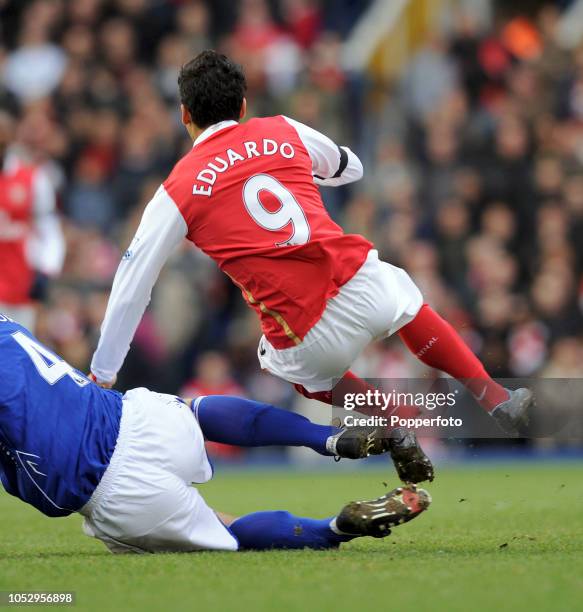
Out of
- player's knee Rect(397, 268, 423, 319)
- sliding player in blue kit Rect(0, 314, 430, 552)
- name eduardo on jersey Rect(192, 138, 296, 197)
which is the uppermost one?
name eduardo on jersey Rect(192, 138, 296, 197)

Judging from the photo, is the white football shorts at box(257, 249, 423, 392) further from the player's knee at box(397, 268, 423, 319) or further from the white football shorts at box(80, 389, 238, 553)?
the white football shorts at box(80, 389, 238, 553)

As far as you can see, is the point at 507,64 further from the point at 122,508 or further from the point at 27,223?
the point at 122,508

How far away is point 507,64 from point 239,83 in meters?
9.39

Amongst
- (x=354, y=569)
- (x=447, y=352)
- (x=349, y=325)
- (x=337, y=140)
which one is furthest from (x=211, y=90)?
(x=337, y=140)

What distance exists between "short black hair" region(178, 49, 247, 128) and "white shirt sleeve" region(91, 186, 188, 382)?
437 mm

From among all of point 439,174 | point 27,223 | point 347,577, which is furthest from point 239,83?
point 439,174

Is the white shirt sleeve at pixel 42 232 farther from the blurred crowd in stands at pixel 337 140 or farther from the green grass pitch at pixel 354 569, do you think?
the green grass pitch at pixel 354 569

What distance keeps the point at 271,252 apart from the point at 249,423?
0.78 m

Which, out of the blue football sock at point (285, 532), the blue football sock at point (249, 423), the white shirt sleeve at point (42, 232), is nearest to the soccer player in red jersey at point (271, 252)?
the blue football sock at point (249, 423)

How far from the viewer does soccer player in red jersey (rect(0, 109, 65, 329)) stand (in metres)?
9.95

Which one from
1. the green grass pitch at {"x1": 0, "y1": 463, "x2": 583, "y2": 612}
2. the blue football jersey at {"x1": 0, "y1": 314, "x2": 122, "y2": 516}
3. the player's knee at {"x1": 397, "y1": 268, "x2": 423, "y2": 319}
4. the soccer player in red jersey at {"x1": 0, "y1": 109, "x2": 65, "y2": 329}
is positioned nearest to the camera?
the green grass pitch at {"x1": 0, "y1": 463, "x2": 583, "y2": 612}

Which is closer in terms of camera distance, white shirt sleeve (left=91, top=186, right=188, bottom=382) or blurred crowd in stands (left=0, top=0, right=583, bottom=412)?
white shirt sleeve (left=91, top=186, right=188, bottom=382)

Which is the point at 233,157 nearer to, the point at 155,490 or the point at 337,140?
the point at 155,490

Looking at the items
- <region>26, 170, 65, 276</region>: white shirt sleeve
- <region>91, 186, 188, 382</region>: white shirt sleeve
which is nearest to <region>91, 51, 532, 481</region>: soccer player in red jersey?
<region>91, 186, 188, 382</region>: white shirt sleeve
